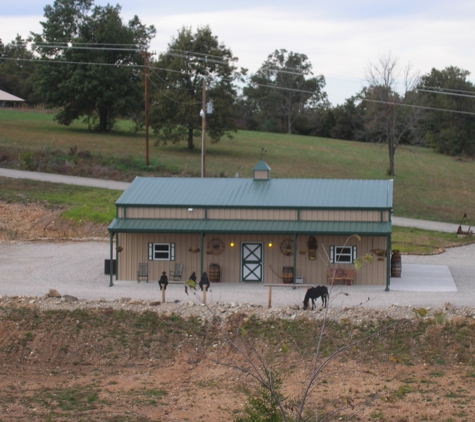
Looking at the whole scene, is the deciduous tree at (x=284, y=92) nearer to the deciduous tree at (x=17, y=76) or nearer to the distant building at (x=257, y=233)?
the deciduous tree at (x=17, y=76)

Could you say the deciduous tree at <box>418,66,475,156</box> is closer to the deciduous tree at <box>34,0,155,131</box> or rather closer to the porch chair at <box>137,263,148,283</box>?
the deciduous tree at <box>34,0,155,131</box>

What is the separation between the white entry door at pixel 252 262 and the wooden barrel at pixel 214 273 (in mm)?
984

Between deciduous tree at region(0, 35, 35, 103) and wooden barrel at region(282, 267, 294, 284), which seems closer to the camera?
wooden barrel at region(282, 267, 294, 284)

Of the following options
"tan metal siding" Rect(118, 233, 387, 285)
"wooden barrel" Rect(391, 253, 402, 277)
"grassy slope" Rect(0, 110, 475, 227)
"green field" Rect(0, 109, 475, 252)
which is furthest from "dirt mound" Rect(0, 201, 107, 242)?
"wooden barrel" Rect(391, 253, 402, 277)

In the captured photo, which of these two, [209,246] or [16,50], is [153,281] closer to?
[209,246]

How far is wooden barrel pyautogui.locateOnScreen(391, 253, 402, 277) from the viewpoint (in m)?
29.8

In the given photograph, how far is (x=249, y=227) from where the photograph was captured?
93.4 feet

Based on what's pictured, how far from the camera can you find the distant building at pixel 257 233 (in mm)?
28453

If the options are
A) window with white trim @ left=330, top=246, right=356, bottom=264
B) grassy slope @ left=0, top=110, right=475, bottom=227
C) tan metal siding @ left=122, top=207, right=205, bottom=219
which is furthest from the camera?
grassy slope @ left=0, top=110, right=475, bottom=227

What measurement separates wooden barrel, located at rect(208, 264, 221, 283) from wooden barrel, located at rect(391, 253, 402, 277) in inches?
278

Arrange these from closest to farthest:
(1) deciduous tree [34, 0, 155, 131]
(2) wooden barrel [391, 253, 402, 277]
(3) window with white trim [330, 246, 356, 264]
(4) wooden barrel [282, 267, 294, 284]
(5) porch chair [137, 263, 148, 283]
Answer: (4) wooden barrel [282, 267, 294, 284] → (3) window with white trim [330, 246, 356, 264] → (5) porch chair [137, 263, 148, 283] → (2) wooden barrel [391, 253, 402, 277] → (1) deciduous tree [34, 0, 155, 131]

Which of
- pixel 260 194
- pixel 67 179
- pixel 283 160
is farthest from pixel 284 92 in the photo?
pixel 260 194

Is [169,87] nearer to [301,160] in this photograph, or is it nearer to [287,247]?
[301,160]

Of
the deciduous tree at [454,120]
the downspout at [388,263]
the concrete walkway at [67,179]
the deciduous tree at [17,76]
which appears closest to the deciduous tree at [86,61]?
the concrete walkway at [67,179]
